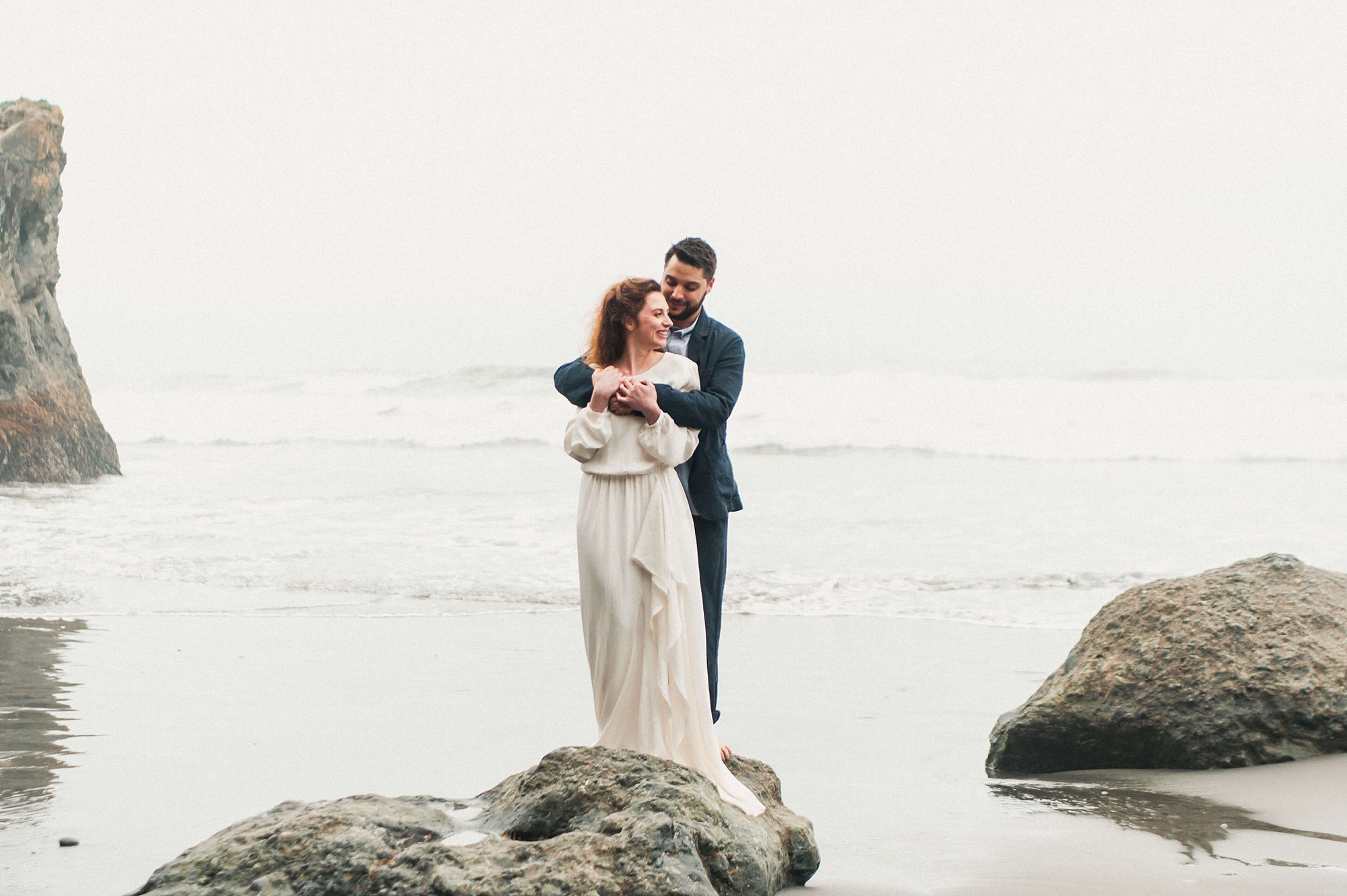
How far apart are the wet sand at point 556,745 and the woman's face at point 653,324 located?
174 centimetres

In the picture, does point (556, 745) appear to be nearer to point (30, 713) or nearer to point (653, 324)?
point (653, 324)

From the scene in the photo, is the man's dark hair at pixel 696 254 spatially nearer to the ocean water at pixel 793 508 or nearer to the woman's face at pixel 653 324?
the woman's face at pixel 653 324

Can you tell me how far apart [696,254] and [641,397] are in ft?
2.48

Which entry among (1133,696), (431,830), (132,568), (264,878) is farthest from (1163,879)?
(132,568)

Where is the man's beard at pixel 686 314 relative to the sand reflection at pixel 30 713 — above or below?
above

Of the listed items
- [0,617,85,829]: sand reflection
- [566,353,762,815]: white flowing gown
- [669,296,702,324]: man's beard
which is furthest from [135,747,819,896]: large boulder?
[0,617,85,829]: sand reflection

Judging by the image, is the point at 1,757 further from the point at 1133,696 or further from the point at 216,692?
the point at 1133,696

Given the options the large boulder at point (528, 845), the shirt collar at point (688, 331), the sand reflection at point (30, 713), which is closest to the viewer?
the large boulder at point (528, 845)

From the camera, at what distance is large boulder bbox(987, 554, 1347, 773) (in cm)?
480

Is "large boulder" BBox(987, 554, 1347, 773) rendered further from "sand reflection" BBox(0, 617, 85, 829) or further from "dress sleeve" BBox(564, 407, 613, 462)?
"sand reflection" BBox(0, 617, 85, 829)

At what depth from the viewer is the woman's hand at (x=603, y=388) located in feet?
12.0

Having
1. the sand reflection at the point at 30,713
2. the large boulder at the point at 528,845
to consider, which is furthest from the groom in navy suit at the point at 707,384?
the sand reflection at the point at 30,713

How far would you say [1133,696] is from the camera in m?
4.93

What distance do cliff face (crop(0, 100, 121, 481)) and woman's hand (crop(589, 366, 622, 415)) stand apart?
13926 millimetres
